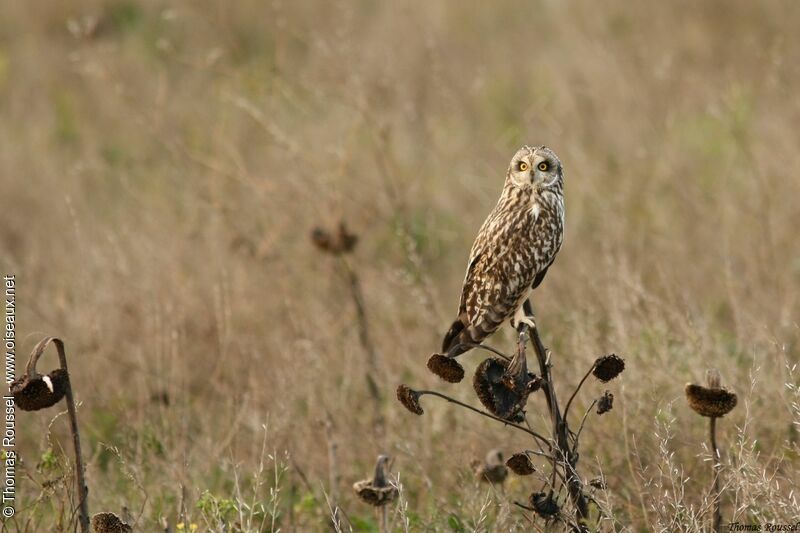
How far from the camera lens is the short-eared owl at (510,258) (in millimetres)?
3084

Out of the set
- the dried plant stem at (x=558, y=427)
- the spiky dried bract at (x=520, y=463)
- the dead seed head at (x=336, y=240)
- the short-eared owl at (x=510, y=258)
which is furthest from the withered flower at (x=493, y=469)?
the dead seed head at (x=336, y=240)

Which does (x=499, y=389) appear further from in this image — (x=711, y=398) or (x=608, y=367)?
(x=711, y=398)

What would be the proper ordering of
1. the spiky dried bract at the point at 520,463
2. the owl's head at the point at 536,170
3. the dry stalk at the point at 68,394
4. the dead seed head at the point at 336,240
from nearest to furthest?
the dry stalk at the point at 68,394
the spiky dried bract at the point at 520,463
the owl's head at the point at 536,170
the dead seed head at the point at 336,240

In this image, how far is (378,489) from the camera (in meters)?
3.04

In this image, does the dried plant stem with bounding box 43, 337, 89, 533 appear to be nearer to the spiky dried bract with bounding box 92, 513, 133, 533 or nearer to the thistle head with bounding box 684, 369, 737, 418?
the spiky dried bract with bounding box 92, 513, 133, 533

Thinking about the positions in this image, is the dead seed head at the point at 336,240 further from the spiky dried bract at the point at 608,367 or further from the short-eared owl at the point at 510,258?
the spiky dried bract at the point at 608,367

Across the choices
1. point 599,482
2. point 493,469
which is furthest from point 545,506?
point 493,469

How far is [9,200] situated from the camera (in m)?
7.88

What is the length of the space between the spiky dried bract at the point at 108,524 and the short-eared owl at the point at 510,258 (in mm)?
981

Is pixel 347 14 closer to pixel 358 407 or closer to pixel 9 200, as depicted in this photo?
pixel 358 407

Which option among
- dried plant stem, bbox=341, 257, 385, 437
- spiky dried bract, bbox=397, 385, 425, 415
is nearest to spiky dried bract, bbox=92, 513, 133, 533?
spiky dried bract, bbox=397, 385, 425, 415

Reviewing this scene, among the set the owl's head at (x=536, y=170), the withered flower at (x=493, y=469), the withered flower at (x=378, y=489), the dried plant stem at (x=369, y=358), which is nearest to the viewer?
the withered flower at (x=378, y=489)

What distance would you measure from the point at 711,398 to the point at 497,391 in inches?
22.0

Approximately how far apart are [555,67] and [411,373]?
4768mm
